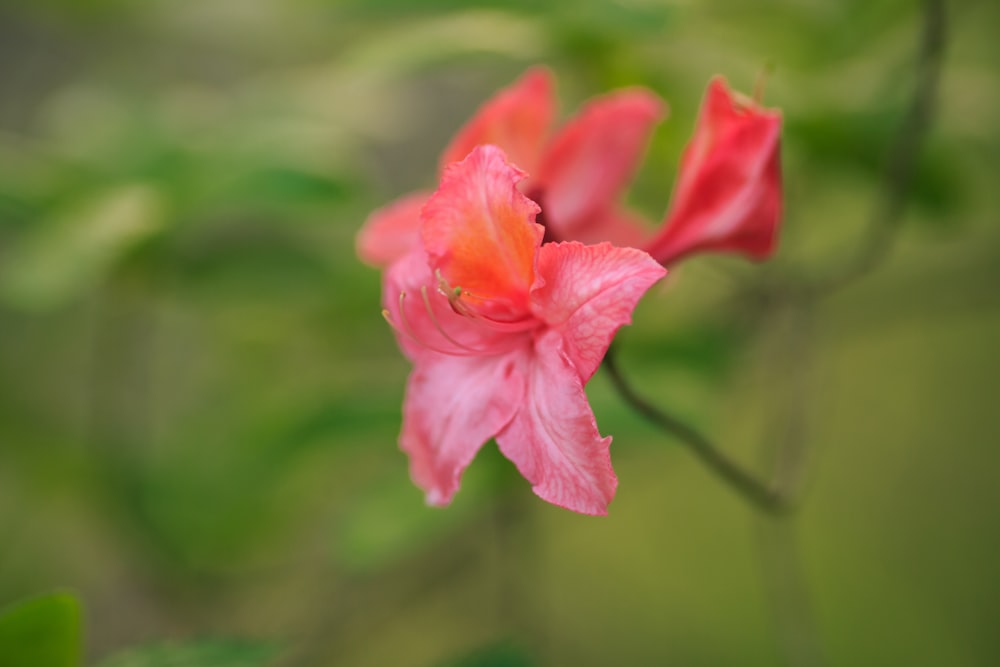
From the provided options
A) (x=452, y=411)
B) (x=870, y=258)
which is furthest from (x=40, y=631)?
(x=870, y=258)

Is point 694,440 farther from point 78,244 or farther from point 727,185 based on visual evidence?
point 78,244

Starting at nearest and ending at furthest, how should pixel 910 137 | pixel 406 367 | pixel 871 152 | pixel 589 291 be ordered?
pixel 589 291, pixel 910 137, pixel 871 152, pixel 406 367

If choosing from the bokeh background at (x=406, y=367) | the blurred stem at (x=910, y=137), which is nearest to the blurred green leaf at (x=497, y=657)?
the bokeh background at (x=406, y=367)

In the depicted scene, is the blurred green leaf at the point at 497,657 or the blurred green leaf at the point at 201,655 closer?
the blurred green leaf at the point at 201,655

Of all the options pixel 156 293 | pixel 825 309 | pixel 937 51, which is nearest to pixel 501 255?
pixel 937 51

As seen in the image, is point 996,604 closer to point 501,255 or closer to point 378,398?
point 378,398

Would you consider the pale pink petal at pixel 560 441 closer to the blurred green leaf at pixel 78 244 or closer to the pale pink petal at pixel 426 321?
the pale pink petal at pixel 426 321
